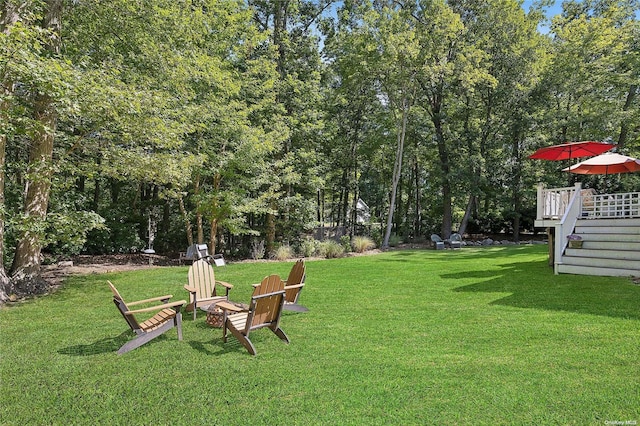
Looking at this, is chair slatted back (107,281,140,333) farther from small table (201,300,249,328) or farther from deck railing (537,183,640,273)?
deck railing (537,183,640,273)

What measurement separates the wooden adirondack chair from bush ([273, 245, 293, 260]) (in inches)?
334

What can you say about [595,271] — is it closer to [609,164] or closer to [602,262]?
[602,262]

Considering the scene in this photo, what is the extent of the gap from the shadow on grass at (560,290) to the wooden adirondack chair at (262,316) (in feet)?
11.5

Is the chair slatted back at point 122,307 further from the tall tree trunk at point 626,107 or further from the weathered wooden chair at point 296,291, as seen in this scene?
the tall tree trunk at point 626,107

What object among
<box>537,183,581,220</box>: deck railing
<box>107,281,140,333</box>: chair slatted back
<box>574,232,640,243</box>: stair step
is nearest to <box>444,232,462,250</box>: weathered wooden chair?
<box>537,183,581,220</box>: deck railing

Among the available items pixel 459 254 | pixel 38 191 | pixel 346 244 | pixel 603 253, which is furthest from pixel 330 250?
pixel 38 191

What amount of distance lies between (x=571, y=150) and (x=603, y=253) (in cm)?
301

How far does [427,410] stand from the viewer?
2689mm

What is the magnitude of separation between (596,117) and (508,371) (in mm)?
17285

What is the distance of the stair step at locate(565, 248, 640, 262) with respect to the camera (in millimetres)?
7464

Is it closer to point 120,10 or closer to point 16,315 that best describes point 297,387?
point 16,315

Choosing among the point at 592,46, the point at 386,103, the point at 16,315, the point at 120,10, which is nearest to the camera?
the point at 16,315

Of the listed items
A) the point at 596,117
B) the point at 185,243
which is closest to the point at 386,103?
the point at 596,117

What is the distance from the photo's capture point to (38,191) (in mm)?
7316
